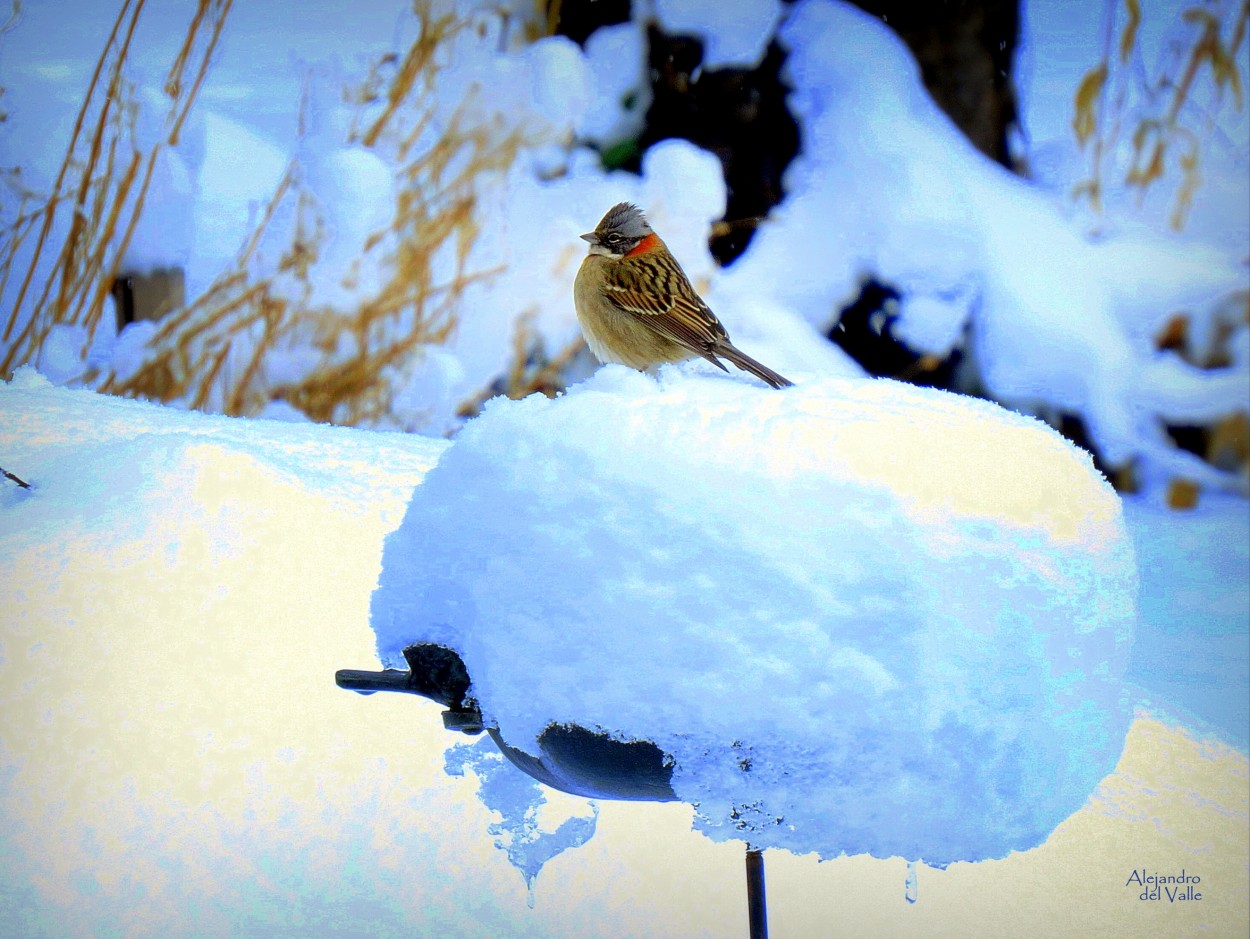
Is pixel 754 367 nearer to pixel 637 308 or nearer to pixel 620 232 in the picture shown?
pixel 637 308

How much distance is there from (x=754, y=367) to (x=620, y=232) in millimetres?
→ 303

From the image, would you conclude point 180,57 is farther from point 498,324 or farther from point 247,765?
point 247,765

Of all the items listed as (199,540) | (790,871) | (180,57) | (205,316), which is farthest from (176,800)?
(180,57)

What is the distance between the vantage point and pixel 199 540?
145 centimetres

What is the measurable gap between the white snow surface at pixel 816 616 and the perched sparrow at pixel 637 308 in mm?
416

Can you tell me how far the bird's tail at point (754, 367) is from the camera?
0.82 m

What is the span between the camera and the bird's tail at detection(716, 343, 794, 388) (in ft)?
2.70

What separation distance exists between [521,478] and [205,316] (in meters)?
1.58

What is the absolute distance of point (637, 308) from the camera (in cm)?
109
